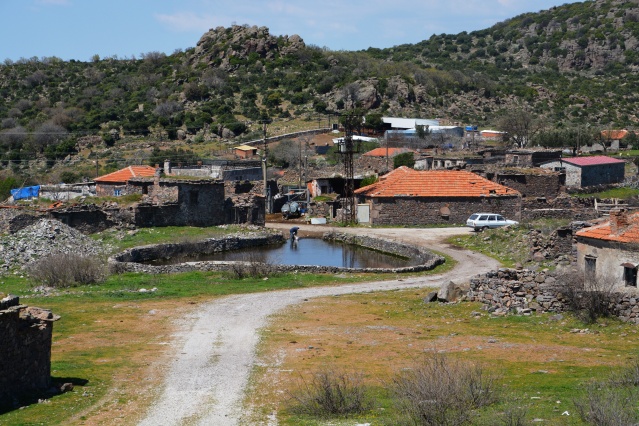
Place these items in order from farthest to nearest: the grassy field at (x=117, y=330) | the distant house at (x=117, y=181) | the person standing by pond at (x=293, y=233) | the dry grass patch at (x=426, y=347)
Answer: the distant house at (x=117, y=181) < the person standing by pond at (x=293, y=233) < the dry grass patch at (x=426, y=347) < the grassy field at (x=117, y=330)

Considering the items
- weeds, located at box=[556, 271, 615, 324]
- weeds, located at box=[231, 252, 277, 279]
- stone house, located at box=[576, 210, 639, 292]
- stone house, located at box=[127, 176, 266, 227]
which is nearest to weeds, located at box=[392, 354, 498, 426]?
weeds, located at box=[556, 271, 615, 324]

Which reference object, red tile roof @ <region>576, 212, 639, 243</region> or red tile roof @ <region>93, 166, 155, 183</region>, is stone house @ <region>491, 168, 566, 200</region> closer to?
red tile roof @ <region>93, 166, 155, 183</region>

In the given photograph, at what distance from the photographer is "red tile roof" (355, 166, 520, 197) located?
165ft

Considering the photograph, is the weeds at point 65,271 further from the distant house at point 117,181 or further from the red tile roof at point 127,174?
the red tile roof at point 127,174

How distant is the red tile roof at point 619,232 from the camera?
969 inches

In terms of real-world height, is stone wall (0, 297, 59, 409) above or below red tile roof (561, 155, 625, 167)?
below

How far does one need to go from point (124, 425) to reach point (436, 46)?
190177mm

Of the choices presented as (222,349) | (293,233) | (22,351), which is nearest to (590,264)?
(222,349)

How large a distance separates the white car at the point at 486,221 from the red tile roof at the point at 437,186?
3412 millimetres

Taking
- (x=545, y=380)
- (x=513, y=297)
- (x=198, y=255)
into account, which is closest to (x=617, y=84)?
(x=198, y=255)

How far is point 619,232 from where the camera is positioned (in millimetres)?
25125

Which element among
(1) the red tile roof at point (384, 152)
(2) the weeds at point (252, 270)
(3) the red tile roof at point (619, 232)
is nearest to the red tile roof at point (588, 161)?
(1) the red tile roof at point (384, 152)

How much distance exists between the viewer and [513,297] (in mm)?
25203

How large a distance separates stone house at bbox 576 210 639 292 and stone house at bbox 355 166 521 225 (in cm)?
2347
